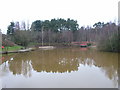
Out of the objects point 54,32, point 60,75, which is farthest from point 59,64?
point 54,32

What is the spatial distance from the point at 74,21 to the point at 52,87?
88.7 feet

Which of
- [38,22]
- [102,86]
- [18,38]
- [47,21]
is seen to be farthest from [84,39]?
[102,86]

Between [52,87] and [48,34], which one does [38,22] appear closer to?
[48,34]

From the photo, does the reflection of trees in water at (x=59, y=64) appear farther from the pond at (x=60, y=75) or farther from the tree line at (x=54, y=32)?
the tree line at (x=54, y=32)

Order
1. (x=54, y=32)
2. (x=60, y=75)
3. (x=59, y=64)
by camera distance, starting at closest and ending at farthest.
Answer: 1. (x=60, y=75)
2. (x=59, y=64)
3. (x=54, y=32)

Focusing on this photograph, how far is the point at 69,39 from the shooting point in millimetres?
25438

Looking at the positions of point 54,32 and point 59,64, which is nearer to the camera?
point 59,64

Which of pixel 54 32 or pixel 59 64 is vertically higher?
pixel 54 32

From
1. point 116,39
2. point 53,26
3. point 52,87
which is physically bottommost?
point 52,87

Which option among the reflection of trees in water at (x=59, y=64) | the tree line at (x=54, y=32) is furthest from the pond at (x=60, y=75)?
the tree line at (x=54, y=32)

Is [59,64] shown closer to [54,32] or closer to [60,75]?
[60,75]

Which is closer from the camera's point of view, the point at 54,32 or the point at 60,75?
the point at 60,75

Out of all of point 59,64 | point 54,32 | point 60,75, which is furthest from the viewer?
point 54,32

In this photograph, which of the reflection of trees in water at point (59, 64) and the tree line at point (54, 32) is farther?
the tree line at point (54, 32)
